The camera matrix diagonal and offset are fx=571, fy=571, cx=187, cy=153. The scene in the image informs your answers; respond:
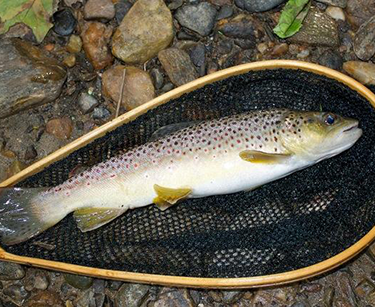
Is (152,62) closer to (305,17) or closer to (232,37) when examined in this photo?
(232,37)

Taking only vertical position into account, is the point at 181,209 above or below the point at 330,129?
below

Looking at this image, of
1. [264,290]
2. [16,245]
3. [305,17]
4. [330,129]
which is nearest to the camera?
[330,129]

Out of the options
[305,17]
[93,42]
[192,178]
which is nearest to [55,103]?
[93,42]

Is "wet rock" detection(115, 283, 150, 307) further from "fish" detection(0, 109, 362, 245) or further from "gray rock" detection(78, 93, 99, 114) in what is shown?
"gray rock" detection(78, 93, 99, 114)

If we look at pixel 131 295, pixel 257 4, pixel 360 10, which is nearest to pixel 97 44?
pixel 257 4

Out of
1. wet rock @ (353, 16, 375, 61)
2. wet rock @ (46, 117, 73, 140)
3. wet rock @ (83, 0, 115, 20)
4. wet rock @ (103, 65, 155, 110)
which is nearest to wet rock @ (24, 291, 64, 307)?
wet rock @ (46, 117, 73, 140)

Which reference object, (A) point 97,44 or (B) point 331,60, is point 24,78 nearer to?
(A) point 97,44

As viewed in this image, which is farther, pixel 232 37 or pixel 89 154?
pixel 232 37
